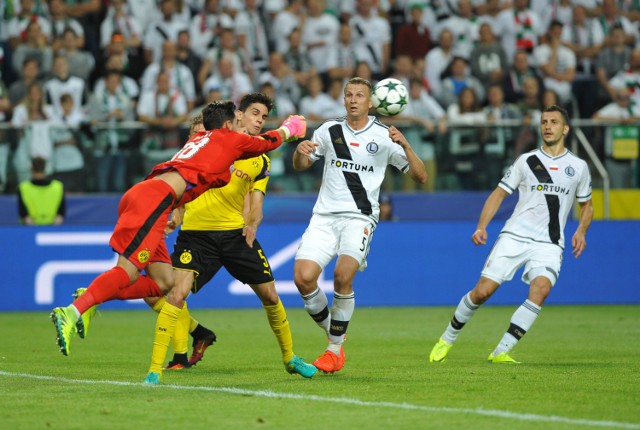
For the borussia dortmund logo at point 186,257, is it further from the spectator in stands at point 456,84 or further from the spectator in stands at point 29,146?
the spectator in stands at point 456,84

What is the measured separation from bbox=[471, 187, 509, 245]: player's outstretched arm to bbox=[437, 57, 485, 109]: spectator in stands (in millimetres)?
9261

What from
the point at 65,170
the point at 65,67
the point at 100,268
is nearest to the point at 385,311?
the point at 100,268

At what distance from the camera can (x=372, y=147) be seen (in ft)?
33.1

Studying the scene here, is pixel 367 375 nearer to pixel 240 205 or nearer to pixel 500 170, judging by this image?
pixel 240 205

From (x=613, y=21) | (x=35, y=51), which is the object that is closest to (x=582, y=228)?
(x=35, y=51)

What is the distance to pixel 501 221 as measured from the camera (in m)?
18.8

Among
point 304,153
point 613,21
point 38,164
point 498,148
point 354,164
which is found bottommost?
point 38,164

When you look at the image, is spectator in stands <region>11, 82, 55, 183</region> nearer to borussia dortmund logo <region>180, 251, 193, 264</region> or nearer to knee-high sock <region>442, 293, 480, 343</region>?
borussia dortmund logo <region>180, 251, 193, 264</region>

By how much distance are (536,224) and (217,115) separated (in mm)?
3693

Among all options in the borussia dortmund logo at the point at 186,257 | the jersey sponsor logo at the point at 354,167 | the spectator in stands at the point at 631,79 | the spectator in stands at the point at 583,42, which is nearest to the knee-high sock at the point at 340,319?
the jersey sponsor logo at the point at 354,167

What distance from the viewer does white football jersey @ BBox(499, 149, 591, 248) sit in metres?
11.1

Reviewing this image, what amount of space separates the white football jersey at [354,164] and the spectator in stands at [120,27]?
11015 millimetres

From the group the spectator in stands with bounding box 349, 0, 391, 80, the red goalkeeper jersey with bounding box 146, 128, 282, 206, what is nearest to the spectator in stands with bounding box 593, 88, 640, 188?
the spectator in stands with bounding box 349, 0, 391, 80

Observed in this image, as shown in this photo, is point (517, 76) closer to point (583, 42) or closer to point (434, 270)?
point (583, 42)
